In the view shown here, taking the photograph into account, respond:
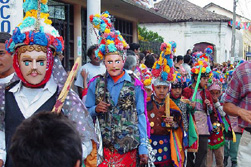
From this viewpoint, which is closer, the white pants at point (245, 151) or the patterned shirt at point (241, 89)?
the white pants at point (245, 151)

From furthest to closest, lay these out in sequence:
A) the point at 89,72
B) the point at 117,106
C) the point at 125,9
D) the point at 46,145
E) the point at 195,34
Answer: the point at 195,34 < the point at 125,9 < the point at 89,72 < the point at 117,106 < the point at 46,145

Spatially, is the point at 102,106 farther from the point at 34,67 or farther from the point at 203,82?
the point at 203,82

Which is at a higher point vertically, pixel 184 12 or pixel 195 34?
pixel 184 12

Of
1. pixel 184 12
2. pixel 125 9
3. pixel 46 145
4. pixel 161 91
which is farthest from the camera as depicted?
pixel 184 12

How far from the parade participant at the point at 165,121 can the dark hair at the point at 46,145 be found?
3863mm

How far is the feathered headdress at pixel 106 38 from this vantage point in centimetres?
455

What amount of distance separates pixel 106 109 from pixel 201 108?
3.11m

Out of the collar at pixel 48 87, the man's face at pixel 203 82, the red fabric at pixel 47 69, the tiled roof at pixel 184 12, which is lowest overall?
the man's face at pixel 203 82

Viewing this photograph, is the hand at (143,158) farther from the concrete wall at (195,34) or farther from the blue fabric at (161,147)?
the concrete wall at (195,34)

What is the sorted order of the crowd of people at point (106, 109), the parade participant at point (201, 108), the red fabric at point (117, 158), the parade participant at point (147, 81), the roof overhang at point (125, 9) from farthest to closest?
the roof overhang at point (125, 9), the parade participant at point (201, 108), the parade participant at point (147, 81), the red fabric at point (117, 158), the crowd of people at point (106, 109)

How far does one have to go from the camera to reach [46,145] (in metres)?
1.70

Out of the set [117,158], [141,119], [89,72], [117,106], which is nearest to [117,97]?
[117,106]

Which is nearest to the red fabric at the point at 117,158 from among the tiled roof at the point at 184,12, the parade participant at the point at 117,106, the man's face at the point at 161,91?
the parade participant at the point at 117,106

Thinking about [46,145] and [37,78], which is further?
[37,78]
